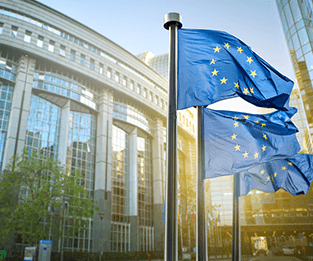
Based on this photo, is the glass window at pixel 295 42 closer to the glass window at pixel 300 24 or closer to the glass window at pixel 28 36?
the glass window at pixel 300 24

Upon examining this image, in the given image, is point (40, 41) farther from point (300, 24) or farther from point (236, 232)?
point (236, 232)

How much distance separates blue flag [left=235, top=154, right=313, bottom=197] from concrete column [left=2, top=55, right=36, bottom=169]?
127 feet

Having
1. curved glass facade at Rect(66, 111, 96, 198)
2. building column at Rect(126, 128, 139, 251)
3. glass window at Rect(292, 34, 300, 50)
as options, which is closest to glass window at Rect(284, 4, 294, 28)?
glass window at Rect(292, 34, 300, 50)

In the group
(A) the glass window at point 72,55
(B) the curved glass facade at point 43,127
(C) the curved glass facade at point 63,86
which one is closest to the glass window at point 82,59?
(A) the glass window at point 72,55

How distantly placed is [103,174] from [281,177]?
44.5 meters

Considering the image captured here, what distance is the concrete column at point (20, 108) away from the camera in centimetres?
4366

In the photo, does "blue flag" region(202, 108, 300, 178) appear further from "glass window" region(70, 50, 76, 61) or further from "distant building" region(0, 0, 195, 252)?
"glass window" region(70, 50, 76, 61)

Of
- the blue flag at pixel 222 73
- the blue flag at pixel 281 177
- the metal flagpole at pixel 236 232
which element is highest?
the blue flag at pixel 222 73

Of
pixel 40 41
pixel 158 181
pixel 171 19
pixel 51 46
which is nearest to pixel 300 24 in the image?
pixel 171 19

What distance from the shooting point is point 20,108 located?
4616cm

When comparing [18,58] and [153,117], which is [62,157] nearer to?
[18,58]

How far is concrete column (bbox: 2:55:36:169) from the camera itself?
143 ft

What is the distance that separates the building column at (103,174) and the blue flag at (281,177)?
131 ft

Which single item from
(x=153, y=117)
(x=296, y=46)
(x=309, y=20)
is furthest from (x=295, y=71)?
(x=153, y=117)
